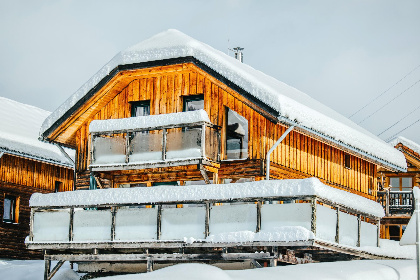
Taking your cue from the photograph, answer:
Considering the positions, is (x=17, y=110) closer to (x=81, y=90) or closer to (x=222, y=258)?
(x=81, y=90)

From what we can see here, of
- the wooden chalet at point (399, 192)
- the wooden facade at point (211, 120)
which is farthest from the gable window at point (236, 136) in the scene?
the wooden chalet at point (399, 192)

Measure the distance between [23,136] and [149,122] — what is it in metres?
9.80

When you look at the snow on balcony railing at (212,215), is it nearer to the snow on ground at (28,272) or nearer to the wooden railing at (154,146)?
the wooden railing at (154,146)

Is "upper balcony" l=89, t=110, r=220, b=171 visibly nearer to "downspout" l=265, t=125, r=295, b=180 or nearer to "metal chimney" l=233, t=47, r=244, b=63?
"downspout" l=265, t=125, r=295, b=180

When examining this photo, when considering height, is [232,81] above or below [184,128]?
above

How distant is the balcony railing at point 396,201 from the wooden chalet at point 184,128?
41.5 ft

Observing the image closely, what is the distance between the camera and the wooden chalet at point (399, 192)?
40875 mm

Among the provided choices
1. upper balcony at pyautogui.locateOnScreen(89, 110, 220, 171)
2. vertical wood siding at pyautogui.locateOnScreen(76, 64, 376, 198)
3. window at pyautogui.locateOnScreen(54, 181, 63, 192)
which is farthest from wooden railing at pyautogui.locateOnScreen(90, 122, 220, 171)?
window at pyautogui.locateOnScreen(54, 181, 63, 192)

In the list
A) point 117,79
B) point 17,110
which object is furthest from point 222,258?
point 17,110

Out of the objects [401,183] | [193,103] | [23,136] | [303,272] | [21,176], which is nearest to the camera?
[303,272]

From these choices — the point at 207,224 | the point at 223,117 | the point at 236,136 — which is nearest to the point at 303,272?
the point at 207,224

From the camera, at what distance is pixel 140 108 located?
27250mm

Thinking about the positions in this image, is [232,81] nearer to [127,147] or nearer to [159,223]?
[127,147]

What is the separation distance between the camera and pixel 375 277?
17.7 metres
